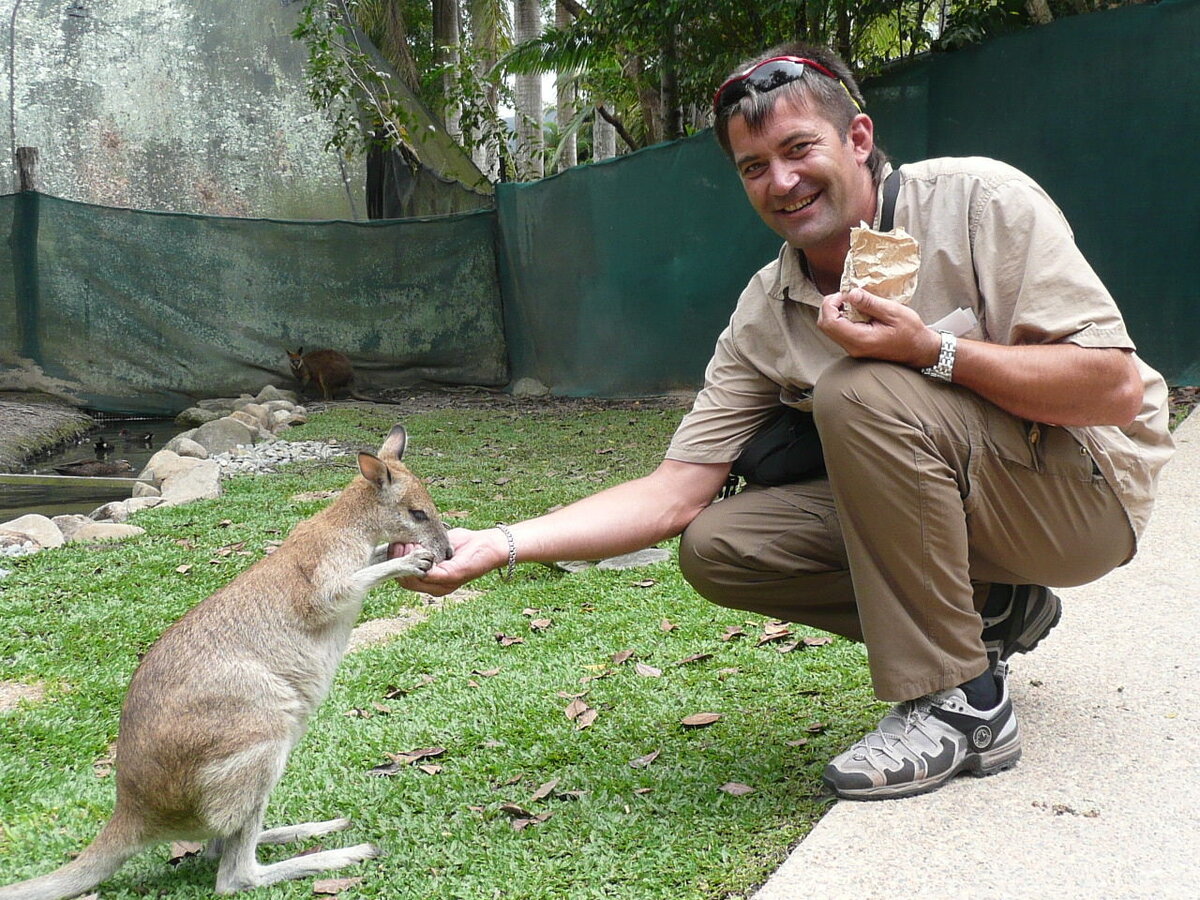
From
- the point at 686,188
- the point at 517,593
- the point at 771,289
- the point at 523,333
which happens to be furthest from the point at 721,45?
the point at 771,289

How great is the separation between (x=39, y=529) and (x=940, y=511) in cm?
439

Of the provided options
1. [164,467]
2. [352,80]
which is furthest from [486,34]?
[164,467]

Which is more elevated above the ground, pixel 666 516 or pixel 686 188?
pixel 686 188

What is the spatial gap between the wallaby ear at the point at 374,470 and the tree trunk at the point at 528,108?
31.3 ft

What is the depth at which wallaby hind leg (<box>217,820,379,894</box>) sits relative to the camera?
2018 mm

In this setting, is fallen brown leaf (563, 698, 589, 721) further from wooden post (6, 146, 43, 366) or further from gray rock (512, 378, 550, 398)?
wooden post (6, 146, 43, 366)

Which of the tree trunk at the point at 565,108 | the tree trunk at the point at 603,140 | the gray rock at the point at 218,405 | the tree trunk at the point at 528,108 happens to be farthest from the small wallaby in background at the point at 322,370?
the tree trunk at the point at 603,140

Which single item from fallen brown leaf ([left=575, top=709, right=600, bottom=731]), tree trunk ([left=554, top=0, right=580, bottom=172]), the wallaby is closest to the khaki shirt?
fallen brown leaf ([left=575, top=709, right=600, bottom=731])

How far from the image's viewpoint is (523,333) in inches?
392

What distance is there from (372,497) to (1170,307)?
15.8 ft

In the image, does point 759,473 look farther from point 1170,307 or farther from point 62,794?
point 1170,307

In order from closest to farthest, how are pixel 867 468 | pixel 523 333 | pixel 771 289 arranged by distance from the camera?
pixel 867 468 < pixel 771 289 < pixel 523 333

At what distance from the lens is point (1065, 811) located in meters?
1.90

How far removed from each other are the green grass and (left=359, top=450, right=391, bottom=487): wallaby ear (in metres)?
0.63
